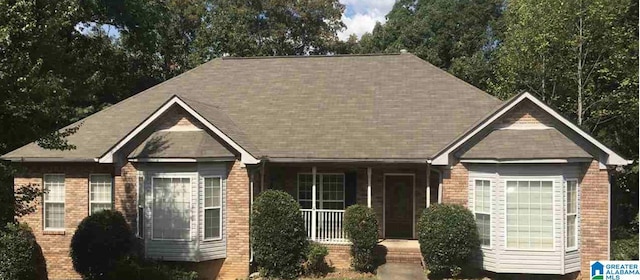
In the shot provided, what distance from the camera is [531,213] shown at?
15047 mm

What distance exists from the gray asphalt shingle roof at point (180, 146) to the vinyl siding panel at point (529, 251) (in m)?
7.74

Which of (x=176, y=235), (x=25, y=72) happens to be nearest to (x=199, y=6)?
(x=176, y=235)

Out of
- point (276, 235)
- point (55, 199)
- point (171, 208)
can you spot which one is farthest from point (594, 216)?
point (55, 199)

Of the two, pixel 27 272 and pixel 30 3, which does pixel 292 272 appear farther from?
pixel 30 3

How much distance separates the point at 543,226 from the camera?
1504 centimetres

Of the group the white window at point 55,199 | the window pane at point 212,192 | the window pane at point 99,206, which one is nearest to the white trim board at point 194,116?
the window pane at point 212,192

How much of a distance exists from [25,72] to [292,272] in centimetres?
876

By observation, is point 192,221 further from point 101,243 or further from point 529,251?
point 529,251

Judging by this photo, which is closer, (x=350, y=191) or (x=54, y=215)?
(x=54, y=215)

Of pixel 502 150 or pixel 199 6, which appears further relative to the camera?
pixel 199 6

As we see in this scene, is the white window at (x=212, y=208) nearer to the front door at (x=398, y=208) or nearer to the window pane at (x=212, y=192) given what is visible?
the window pane at (x=212, y=192)

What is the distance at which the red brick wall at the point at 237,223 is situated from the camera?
1633 cm

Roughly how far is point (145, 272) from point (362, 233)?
6212mm

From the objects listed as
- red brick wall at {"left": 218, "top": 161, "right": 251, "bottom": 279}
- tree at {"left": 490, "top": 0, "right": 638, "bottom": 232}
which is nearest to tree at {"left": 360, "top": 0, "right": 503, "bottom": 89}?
tree at {"left": 490, "top": 0, "right": 638, "bottom": 232}
